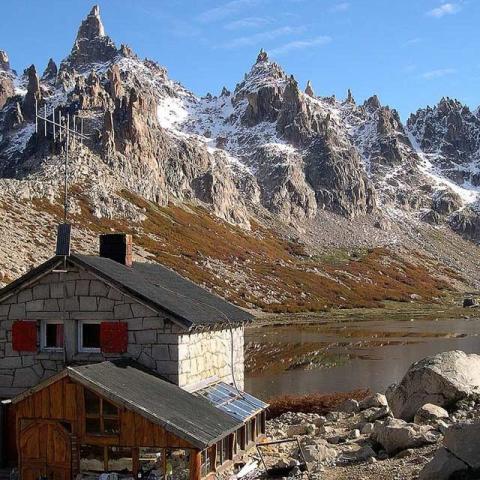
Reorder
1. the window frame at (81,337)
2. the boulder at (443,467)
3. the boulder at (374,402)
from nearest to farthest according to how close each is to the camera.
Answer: the boulder at (443,467), the window frame at (81,337), the boulder at (374,402)

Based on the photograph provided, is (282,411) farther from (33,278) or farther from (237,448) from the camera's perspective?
(33,278)

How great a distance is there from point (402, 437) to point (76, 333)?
11.2 m

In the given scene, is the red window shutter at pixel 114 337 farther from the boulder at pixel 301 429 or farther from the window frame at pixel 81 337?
the boulder at pixel 301 429

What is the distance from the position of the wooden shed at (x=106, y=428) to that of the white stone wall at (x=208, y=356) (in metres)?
2.15

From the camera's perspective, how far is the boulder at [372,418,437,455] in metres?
21.4

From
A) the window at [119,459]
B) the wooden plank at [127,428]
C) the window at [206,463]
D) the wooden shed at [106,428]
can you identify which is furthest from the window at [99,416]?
the window at [206,463]

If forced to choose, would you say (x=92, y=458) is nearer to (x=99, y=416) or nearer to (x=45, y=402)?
(x=99, y=416)

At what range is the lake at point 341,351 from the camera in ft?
162

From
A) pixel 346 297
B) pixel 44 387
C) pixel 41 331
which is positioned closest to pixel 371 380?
pixel 41 331

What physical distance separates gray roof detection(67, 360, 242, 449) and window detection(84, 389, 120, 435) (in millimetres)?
453

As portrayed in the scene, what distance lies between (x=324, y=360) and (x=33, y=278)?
43.9 meters

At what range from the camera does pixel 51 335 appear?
23.9 metres

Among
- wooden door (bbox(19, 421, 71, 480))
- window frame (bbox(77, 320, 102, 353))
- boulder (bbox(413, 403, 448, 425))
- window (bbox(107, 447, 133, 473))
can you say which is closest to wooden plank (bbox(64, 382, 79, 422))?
wooden door (bbox(19, 421, 71, 480))

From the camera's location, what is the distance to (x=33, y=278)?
23547 millimetres
